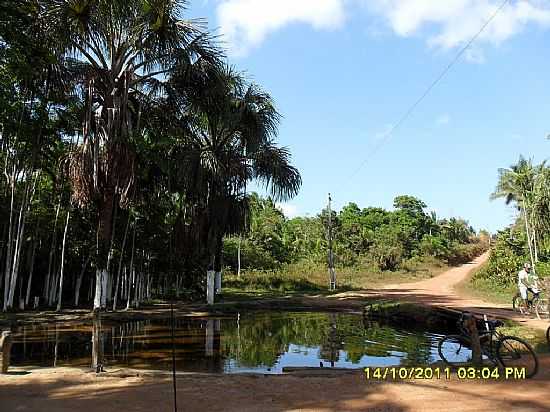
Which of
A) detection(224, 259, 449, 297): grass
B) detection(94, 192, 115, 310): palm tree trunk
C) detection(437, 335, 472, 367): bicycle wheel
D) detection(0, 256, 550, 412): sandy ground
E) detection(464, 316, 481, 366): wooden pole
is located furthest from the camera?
detection(224, 259, 449, 297): grass

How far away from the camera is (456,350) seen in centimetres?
895

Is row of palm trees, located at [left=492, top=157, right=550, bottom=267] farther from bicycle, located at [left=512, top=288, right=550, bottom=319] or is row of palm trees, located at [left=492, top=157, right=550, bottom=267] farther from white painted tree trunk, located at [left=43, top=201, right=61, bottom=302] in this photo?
white painted tree trunk, located at [left=43, top=201, right=61, bottom=302]

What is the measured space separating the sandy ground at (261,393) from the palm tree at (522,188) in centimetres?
3372

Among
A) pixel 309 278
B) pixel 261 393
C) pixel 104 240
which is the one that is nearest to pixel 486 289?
pixel 309 278

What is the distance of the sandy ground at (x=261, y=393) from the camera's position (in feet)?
18.4

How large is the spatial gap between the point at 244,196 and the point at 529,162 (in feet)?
93.9

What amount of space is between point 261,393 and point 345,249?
40875 mm

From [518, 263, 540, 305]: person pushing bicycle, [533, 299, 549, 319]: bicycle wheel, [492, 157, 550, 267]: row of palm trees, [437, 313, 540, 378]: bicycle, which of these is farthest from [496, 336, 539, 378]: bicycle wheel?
[492, 157, 550, 267]: row of palm trees

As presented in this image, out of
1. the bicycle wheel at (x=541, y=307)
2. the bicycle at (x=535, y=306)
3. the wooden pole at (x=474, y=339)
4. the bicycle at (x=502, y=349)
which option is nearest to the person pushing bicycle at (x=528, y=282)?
the bicycle at (x=535, y=306)

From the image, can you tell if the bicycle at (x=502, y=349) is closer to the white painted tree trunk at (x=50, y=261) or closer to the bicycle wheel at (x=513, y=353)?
the bicycle wheel at (x=513, y=353)

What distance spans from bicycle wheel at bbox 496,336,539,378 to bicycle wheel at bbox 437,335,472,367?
0.57 meters

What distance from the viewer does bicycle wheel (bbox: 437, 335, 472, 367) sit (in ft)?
26.8

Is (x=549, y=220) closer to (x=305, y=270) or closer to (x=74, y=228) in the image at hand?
(x=305, y=270)

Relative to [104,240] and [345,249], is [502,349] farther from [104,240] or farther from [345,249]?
[345,249]
